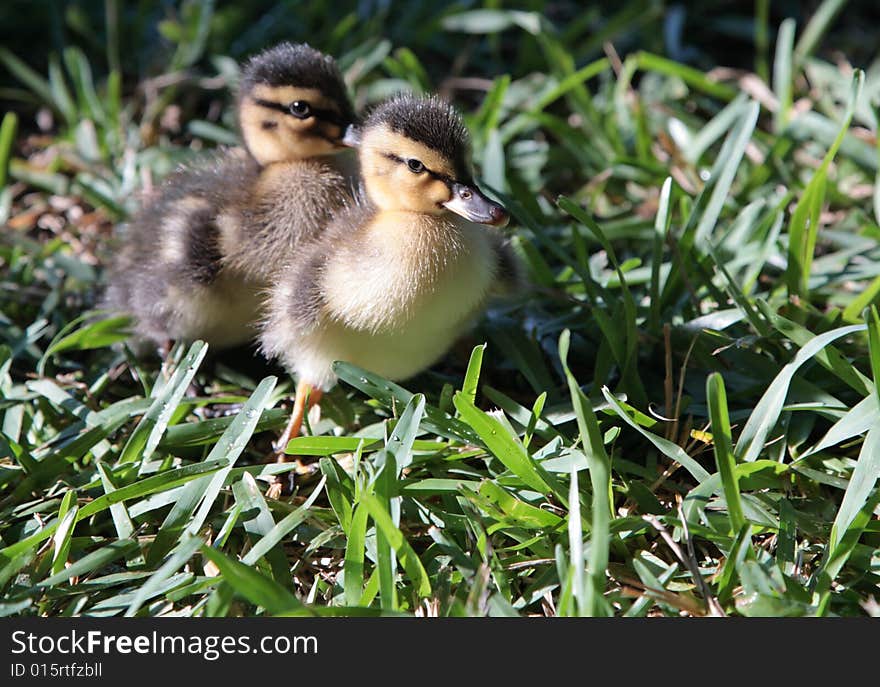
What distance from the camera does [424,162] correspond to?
225cm

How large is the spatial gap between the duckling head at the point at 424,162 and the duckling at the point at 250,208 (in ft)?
1.01

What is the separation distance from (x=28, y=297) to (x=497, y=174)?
152cm

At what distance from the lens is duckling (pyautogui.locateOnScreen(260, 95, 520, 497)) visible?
7.40ft

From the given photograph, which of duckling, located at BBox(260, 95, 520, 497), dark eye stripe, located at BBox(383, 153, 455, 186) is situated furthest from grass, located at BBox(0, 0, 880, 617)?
dark eye stripe, located at BBox(383, 153, 455, 186)

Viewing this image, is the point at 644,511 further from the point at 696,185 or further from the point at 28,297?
the point at 28,297

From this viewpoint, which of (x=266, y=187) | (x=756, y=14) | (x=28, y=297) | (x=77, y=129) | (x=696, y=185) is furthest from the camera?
(x=756, y=14)

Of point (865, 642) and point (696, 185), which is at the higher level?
point (696, 185)

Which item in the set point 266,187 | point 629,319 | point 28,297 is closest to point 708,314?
point 629,319

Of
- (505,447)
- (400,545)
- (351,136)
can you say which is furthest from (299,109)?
(400,545)

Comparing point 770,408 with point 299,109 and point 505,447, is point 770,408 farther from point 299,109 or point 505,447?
point 299,109

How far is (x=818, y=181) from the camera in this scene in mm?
2633

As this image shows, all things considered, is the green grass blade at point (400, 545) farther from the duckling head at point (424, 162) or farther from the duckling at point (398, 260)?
the duckling head at point (424, 162)

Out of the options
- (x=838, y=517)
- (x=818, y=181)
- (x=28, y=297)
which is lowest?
(x=28, y=297)

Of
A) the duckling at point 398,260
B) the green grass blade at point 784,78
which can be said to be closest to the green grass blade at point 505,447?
the duckling at point 398,260
